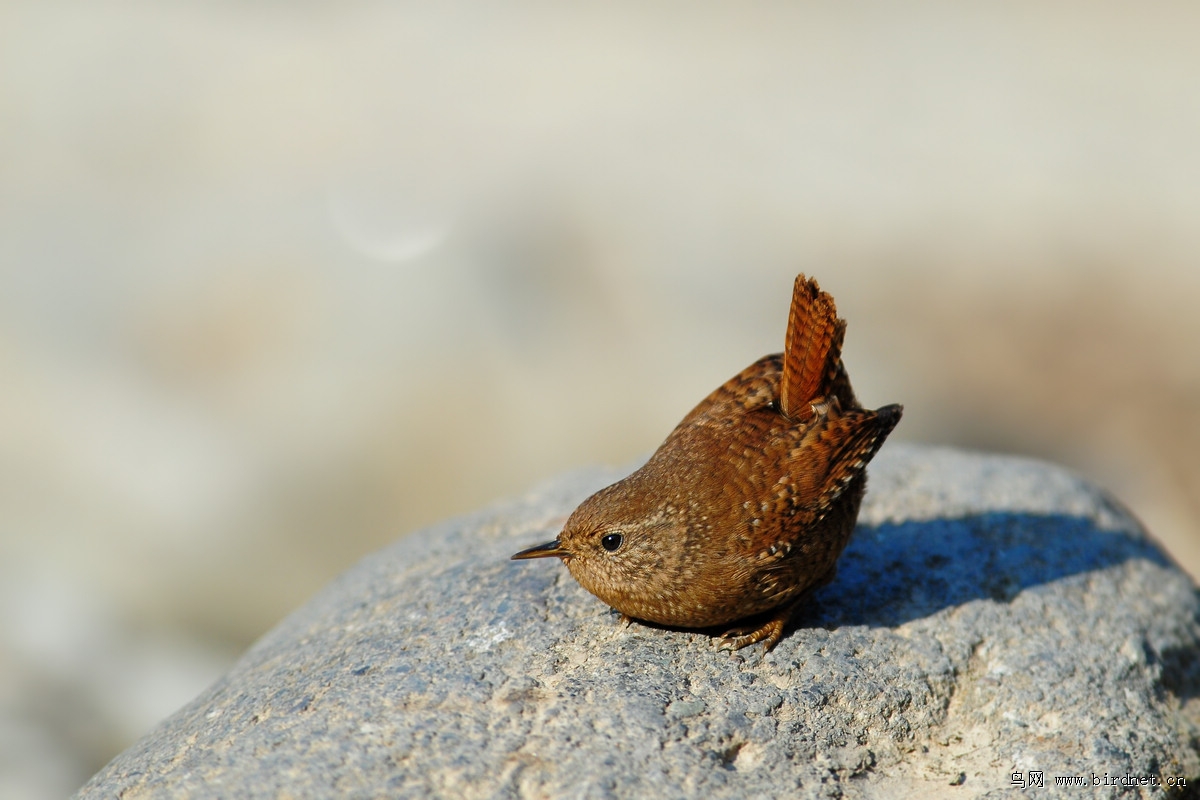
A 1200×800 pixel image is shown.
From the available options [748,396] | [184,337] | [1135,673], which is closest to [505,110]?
[184,337]

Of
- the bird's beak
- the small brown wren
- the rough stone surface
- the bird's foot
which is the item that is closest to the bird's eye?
the small brown wren

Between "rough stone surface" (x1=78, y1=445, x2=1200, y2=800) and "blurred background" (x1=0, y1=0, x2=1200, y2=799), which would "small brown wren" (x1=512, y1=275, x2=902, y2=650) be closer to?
"rough stone surface" (x1=78, y1=445, x2=1200, y2=800)

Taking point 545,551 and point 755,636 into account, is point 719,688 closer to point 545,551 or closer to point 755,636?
point 755,636

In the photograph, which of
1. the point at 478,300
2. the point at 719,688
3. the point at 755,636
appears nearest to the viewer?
the point at 719,688

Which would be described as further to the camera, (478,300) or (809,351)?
(478,300)

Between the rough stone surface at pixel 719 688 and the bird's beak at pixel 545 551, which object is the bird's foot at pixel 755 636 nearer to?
the rough stone surface at pixel 719 688

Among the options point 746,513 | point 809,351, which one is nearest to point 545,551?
point 746,513
